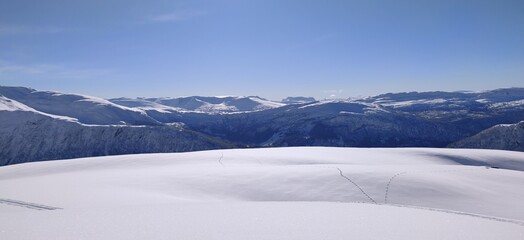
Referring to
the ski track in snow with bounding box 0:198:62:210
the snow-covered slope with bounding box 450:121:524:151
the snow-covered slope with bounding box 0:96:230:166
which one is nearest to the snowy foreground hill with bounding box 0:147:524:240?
the ski track in snow with bounding box 0:198:62:210

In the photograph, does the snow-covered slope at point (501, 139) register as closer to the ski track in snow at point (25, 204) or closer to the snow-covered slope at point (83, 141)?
the snow-covered slope at point (83, 141)

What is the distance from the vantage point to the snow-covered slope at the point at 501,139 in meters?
116

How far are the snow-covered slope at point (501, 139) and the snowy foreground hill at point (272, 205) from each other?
114 m

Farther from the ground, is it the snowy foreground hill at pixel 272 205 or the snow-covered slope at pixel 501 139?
the snowy foreground hill at pixel 272 205

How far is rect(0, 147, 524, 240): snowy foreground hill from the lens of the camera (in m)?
9.33

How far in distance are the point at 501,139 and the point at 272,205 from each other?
132678mm

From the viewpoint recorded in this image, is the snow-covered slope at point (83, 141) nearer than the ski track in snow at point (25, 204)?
No

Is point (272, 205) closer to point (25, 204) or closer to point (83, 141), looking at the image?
point (25, 204)

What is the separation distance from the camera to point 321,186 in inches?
687

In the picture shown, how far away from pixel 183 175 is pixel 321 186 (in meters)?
8.17

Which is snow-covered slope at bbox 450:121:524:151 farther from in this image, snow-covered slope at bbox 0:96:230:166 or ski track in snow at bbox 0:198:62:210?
ski track in snow at bbox 0:198:62:210

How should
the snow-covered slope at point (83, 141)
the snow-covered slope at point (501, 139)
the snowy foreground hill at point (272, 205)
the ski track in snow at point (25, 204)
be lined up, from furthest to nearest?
the snow-covered slope at point (83, 141)
the snow-covered slope at point (501, 139)
the ski track in snow at point (25, 204)
the snowy foreground hill at point (272, 205)

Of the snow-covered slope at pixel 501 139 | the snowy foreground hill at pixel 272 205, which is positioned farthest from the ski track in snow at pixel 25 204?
the snow-covered slope at pixel 501 139

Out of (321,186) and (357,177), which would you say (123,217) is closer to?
(321,186)
